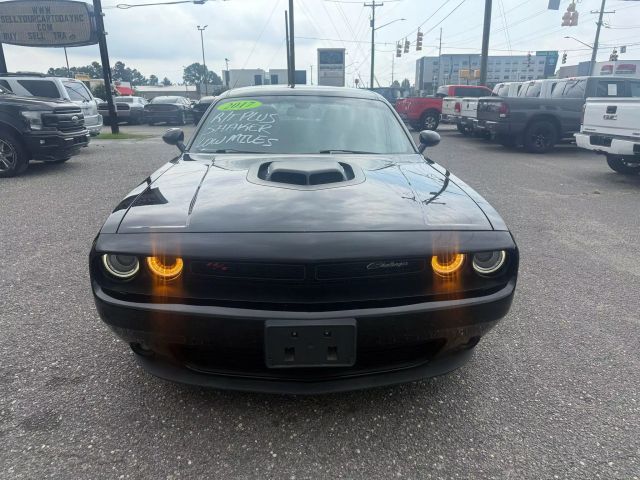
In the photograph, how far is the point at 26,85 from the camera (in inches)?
394

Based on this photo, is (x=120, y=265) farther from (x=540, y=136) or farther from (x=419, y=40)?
(x=419, y=40)

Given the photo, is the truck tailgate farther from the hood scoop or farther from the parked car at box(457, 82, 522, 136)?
the hood scoop

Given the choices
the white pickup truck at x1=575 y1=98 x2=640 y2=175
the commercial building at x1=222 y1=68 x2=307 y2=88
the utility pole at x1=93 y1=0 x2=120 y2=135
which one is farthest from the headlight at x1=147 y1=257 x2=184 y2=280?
the commercial building at x1=222 y1=68 x2=307 y2=88

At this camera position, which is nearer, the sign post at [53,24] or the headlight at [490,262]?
the headlight at [490,262]

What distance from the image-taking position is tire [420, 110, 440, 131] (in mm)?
17969

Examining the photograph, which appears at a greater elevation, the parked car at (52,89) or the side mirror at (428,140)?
the parked car at (52,89)

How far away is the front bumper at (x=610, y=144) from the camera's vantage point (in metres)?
7.45

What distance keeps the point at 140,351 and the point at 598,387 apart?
2.25 meters

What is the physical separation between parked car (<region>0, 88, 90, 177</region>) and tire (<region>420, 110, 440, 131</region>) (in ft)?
43.5

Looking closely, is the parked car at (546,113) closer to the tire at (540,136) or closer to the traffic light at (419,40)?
the tire at (540,136)

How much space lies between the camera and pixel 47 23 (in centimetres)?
1530

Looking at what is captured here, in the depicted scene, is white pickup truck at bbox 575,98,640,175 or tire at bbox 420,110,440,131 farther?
tire at bbox 420,110,440,131

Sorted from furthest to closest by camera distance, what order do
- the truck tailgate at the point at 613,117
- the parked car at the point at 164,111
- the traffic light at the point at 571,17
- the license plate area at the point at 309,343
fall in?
the traffic light at the point at 571,17, the parked car at the point at 164,111, the truck tailgate at the point at 613,117, the license plate area at the point at 309,343

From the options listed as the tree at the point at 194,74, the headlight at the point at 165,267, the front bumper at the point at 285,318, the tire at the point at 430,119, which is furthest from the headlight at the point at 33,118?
the tree at the point at 194,74
